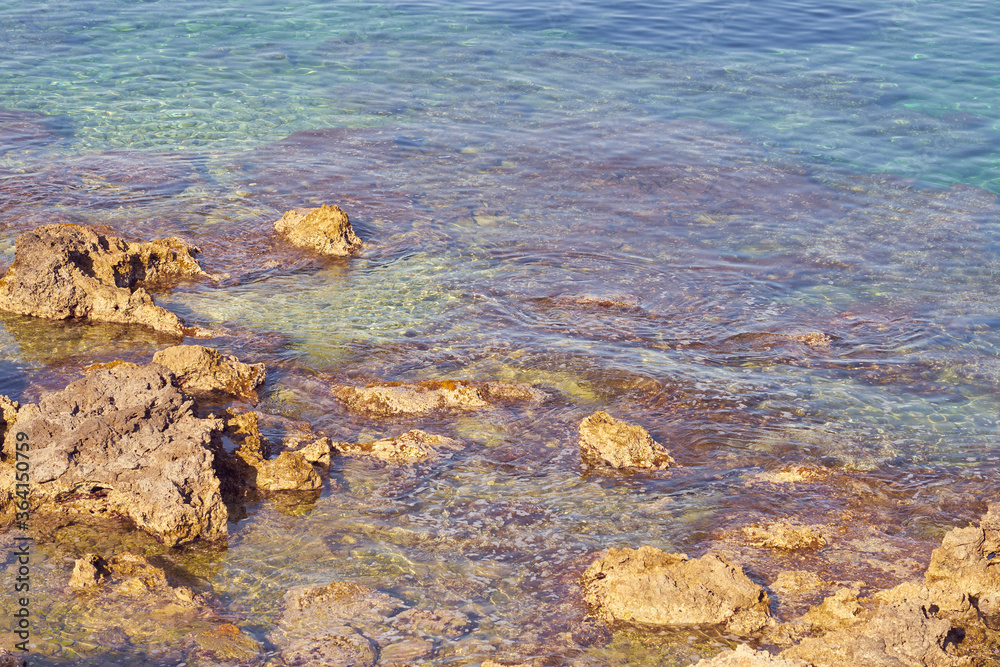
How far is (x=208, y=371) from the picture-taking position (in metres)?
8.00

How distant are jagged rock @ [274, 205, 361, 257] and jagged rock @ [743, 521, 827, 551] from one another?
21.4ft

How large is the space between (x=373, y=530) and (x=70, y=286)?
4.79 m

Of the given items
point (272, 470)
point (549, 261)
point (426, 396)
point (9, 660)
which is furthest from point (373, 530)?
point (549, 261)

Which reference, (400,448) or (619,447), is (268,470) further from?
(619,447)

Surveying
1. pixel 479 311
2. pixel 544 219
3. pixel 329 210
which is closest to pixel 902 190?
pixel 544 219

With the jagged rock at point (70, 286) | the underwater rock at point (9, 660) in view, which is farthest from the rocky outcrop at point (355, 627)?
the jagged rock at point (70, 286)

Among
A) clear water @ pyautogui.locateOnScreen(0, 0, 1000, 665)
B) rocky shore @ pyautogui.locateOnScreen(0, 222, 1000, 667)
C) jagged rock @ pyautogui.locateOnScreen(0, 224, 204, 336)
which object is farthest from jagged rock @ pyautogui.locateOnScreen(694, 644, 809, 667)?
jagged rock @ pyautogui.locateOnScreen(0, 224, 204, 336)

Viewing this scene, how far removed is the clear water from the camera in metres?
6.53

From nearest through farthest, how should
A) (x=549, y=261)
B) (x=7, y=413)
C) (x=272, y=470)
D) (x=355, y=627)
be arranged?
(x=355, y=627) < (x=272, y=470) < (x=7, y=413) < (x=549, y=261)

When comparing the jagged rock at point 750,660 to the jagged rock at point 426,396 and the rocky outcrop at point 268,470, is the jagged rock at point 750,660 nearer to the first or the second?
the rocky outcrop at point 268,470

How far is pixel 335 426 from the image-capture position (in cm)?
778

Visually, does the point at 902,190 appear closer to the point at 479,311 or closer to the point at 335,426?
the point at 479,311

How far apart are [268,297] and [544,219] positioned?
4.34 metres

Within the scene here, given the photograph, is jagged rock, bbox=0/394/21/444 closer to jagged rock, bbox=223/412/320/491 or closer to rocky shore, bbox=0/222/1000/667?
rocky shore, bbox=0/222/1000/667
